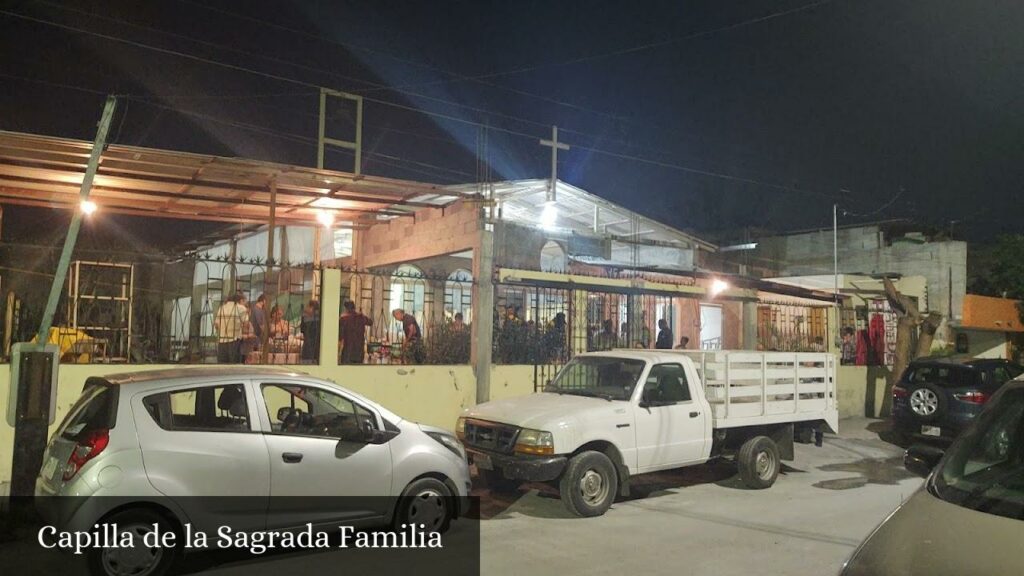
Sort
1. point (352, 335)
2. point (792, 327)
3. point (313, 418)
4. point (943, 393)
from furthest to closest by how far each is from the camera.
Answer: point (792, 327)
point (943, 393)
point (352, 335)
point (313, 418)

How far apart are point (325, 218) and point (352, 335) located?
202 inches

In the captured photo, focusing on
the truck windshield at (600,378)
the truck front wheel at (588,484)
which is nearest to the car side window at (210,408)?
the truck front wheel at (588,484)

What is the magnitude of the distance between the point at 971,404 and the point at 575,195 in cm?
889

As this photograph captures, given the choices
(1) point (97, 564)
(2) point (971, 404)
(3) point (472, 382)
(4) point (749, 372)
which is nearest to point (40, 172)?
(3) point (472, 382)

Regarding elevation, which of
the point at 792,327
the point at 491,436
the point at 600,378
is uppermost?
the point at 792,327

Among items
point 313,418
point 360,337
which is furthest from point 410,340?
point 313,418

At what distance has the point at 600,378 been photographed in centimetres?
906

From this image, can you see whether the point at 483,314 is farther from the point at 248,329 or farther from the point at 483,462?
the point at 483,462

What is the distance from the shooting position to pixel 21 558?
241 inches

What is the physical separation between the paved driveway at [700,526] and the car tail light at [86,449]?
2953 mm

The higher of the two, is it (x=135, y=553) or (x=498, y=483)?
(x=135, y=553)

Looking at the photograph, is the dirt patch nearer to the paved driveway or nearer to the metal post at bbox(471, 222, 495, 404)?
the paved driveway

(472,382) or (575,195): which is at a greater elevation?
(575,195)

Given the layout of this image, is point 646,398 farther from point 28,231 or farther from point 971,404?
point 28,231
